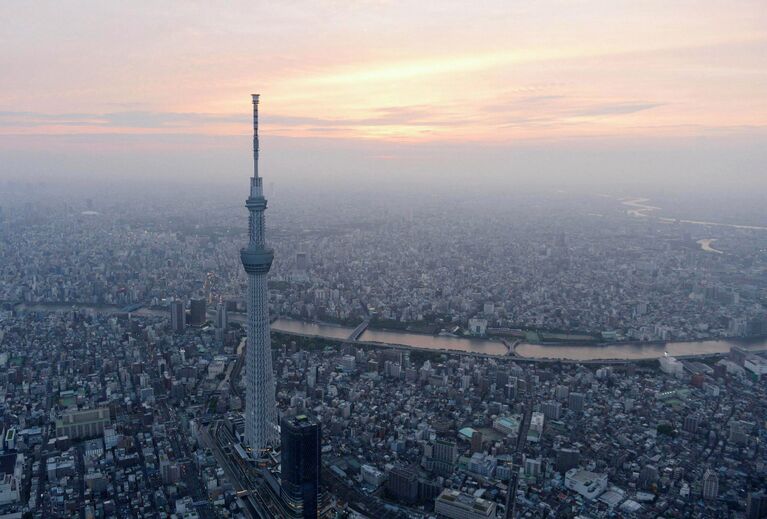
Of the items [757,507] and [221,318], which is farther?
[221,318]

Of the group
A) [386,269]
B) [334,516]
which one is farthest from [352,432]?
[386,269]

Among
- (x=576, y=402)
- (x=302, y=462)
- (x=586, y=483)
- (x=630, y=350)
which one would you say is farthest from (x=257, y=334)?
(x=630, y=350)

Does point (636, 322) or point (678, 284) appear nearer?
point (636, 322)

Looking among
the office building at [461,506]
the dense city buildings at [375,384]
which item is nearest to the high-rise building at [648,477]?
the dense city buildings at [375,384]

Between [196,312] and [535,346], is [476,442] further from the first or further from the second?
[196,312]

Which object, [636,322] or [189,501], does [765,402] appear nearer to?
[636,322]

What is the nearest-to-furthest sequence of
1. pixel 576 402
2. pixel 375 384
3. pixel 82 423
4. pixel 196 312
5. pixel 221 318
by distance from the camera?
pixel 82 423, pixel 576 402, pixel 375 384, pixel 221 318, pixel 196 312

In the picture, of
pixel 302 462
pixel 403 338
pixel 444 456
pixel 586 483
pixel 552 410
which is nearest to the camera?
pixel 302 462
